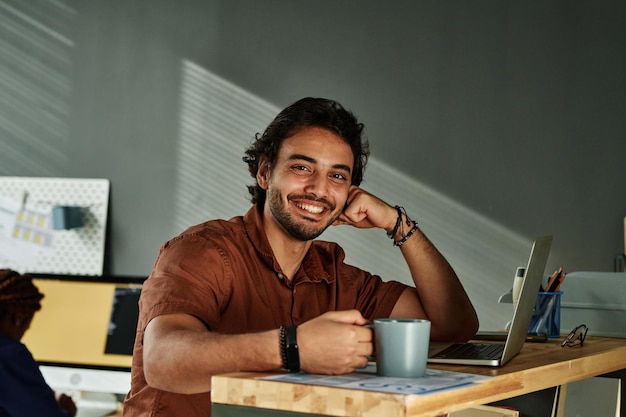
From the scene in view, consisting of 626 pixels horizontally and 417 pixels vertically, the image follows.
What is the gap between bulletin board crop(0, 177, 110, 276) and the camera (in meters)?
Answer: 4.18

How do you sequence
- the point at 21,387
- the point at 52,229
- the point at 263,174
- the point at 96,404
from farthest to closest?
the point at 52,229 → the point at 96,404 → the point at 21,387 → the point at 263,174

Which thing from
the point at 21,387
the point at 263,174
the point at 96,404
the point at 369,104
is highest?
the point at 369,104

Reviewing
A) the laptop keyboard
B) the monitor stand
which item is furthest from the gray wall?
the laptop keyboard

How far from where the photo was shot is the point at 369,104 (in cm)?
383

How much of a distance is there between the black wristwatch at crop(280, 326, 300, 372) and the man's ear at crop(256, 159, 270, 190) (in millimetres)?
886

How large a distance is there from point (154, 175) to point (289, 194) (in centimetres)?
248

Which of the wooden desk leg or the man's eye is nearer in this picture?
the wooden desk leg

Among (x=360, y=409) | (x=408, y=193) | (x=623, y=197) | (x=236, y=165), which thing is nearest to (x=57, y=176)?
(x=236, y=165)

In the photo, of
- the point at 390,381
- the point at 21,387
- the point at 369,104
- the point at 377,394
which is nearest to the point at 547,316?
the point at 390,381

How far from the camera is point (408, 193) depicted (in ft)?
12.2

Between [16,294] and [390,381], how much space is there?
5.71ft

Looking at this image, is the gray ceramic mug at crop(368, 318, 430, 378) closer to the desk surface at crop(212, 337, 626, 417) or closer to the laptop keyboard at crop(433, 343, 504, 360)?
the desk surface at crop(212, 337, 626, 417)

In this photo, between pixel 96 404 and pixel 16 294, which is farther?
pixel 96 404

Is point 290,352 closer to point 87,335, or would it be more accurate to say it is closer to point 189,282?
point 189,282
